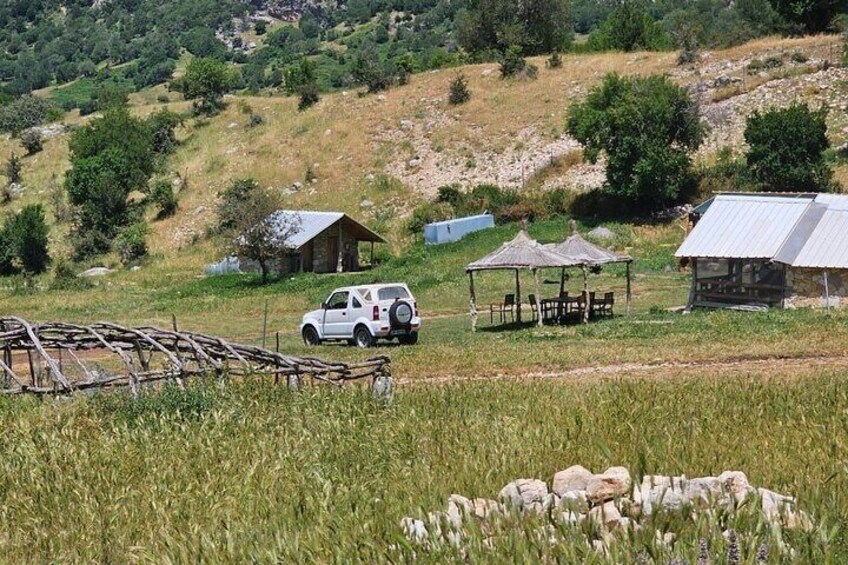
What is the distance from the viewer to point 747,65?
229 feet

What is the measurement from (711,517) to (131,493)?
5556 millimetres

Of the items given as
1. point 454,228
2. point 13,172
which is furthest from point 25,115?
point 454,228

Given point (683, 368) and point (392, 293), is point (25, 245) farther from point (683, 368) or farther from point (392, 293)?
point (683, 368)

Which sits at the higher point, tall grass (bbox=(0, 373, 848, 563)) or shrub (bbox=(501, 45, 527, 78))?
shrub (bbox=(501, 45, 527, 78))

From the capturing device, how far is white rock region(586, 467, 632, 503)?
882cm

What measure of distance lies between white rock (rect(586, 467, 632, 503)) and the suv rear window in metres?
23.8

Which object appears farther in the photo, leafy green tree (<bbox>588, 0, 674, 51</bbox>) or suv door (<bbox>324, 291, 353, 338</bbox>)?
leafy green tree (<bbox>588, 0, 674, 51</bbox>)

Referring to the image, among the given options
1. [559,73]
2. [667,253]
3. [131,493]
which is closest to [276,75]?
[559,73]

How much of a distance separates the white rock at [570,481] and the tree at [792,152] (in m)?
46.7

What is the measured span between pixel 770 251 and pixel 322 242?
27.7m

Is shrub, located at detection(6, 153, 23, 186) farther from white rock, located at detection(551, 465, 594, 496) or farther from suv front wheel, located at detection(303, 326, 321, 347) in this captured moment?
white rock, located at detection(551, 465, 594, 496)

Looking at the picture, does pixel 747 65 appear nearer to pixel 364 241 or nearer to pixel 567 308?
pixel 364 241

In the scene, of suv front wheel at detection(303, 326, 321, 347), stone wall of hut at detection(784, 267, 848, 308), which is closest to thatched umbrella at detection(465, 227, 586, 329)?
suv front wheel at detection(303, 326, 321, 347)

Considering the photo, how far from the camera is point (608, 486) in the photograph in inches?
350
